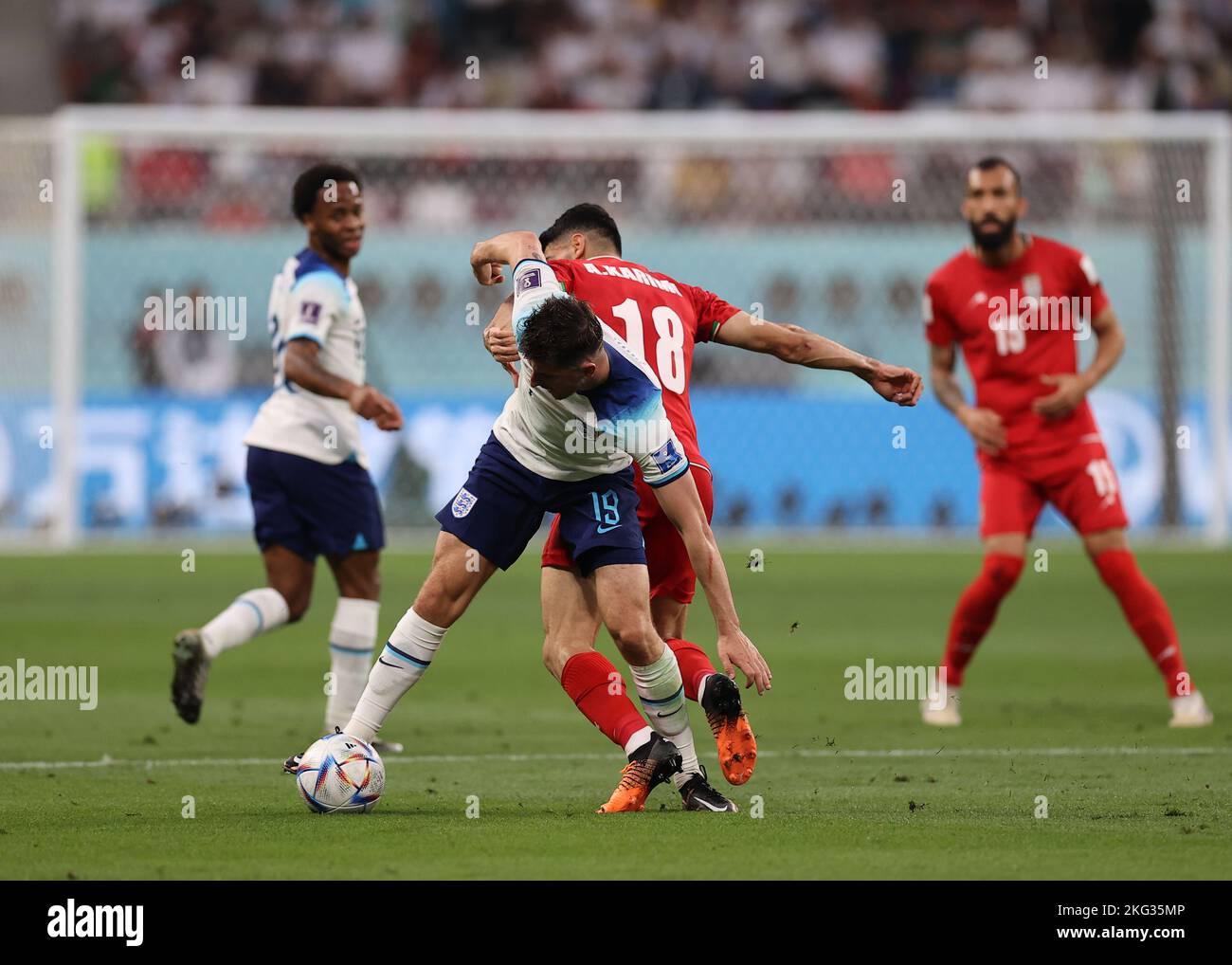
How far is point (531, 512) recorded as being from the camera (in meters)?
6.54

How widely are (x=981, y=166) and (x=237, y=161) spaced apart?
481 inches

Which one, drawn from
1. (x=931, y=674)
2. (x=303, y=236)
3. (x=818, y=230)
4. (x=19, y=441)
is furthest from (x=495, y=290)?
(x=931, y=674)

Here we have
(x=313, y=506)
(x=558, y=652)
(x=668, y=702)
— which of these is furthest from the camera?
(x=313, y=506)

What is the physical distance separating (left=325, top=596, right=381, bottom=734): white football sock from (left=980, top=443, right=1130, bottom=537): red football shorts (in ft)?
9.71

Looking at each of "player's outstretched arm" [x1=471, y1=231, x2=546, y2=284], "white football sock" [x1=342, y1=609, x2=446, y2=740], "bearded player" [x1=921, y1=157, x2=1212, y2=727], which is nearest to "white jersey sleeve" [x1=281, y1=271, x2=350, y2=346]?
"player's outstretched arm" [x1=471, y1=231, x2=546, y2=284]

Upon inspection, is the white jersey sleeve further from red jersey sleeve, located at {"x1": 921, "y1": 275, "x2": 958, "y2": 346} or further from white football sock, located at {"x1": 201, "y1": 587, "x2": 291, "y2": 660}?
red jersey sleeve, located at {"x1": 921, "y1": 275, "x2": 958, "y2": 346}

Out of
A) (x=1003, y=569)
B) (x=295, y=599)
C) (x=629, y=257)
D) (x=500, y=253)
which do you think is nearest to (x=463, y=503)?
(x=500, y=253)

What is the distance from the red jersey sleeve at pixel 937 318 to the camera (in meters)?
9.70

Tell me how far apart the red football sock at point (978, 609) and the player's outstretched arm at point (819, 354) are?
2649mm

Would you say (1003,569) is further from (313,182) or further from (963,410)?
(313,182)

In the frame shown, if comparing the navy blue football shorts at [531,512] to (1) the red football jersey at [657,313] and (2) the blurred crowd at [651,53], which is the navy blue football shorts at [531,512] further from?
(2) the blurred crowd at [651,53]

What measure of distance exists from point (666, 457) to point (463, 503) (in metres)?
0.75

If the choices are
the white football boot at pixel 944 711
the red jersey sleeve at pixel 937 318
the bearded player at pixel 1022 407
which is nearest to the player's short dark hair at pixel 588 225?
the bearded player at pixel 1022 407
